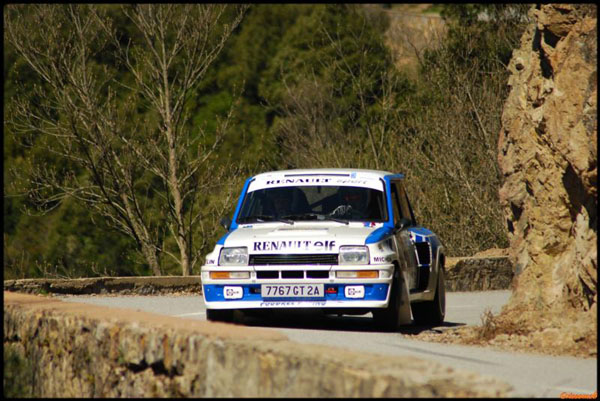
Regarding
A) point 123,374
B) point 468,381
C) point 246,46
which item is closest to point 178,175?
point 123,374

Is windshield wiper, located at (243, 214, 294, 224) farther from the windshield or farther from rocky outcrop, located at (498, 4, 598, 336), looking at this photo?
rocky outcrop, located at (498, 4, 598, 336)

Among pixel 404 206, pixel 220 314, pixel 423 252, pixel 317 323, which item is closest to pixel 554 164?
pixel 423 252

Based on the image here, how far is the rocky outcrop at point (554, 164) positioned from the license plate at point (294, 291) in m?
2.15

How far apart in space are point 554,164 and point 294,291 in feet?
10.2

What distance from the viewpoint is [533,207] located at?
45.1 feet

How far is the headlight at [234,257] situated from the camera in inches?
536

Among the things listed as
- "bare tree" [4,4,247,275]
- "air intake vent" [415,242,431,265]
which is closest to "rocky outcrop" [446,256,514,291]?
"air intake vent" [415,242,431,265]

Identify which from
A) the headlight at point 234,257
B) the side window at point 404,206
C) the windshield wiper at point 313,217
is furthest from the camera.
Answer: the side window at point 404,206

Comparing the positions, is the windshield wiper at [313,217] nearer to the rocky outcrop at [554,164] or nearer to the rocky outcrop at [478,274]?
the rocky outcrop at [554,164]

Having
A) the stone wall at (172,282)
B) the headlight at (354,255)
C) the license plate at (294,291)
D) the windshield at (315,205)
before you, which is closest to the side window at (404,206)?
the windshield at (315,205)

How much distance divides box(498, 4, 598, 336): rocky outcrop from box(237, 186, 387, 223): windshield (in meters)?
1.56

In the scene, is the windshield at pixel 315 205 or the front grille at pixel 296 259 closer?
the front grille at pixel 296 259

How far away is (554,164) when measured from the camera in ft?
43.9

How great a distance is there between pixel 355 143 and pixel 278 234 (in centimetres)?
3251
